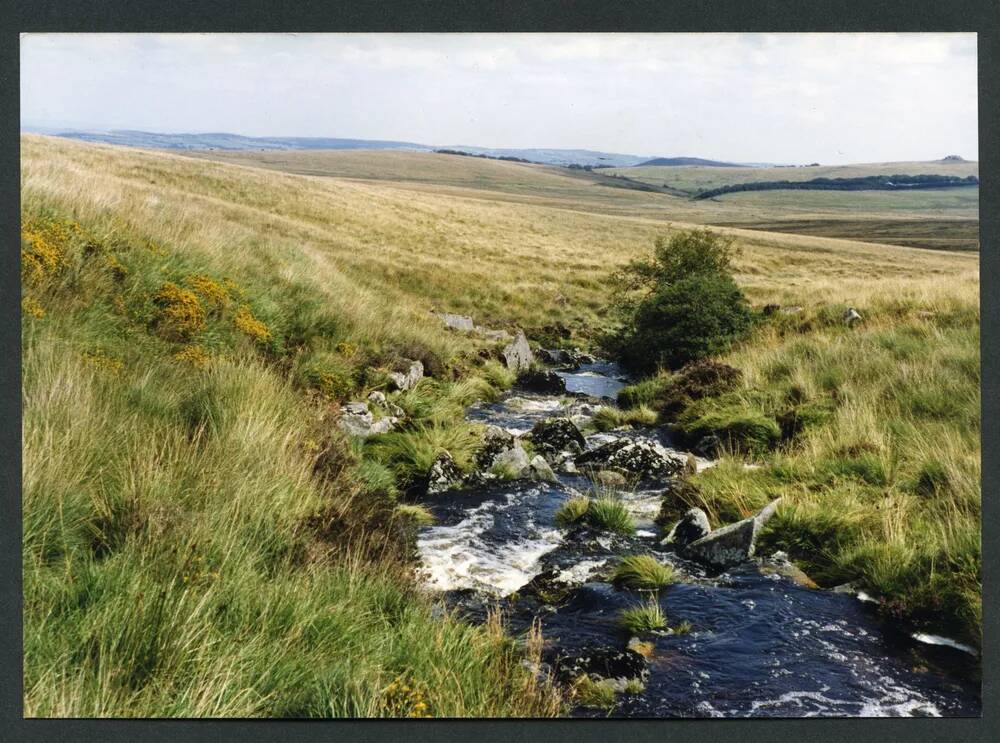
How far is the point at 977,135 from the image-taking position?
4996 mm

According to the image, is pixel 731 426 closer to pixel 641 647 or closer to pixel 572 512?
pixel 572 512

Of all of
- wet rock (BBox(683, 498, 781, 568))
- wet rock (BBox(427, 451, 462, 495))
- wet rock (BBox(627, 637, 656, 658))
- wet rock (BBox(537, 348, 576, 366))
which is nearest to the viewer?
wet rock (BBox(627, 637, 656, 658))

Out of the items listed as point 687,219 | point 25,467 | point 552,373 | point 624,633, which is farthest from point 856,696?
point 687,219

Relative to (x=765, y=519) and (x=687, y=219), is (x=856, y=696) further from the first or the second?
(x=687, y=219)

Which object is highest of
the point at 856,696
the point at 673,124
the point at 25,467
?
the point at 673,124

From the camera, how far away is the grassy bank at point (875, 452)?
4.70 metres

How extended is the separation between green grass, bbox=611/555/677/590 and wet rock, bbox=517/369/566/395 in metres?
5.37

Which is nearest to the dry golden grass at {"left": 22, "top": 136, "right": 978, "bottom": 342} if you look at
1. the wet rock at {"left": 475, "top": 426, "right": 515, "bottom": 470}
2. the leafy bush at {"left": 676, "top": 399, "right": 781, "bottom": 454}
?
the leafy bush at {"left": 676, "top": 399, "right": 781, "bottom": 454}

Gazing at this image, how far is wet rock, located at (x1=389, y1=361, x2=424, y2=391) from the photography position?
821cm

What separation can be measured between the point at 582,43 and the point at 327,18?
1713 mm

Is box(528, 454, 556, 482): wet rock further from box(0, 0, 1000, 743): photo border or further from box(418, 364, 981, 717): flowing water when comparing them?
box(0, 0, 1000, 743): photo border

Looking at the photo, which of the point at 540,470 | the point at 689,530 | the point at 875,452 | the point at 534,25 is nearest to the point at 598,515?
the point at 689,530

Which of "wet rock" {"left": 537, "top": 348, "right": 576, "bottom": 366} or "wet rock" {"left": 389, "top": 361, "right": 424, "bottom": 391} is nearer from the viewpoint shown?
"wet rock" {"left": 389, "top": 361, "right": 424, "bottom": 391}

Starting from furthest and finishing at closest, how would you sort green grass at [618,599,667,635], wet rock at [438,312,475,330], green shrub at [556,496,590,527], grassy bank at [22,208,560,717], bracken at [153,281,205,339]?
wet rock at [438,312,475,330] < green shrub at [556,496,590,527] < bracken at [153,281,205,339] < green grass at [618,599,667,635] < grassy bank at [22,208,560,717]
